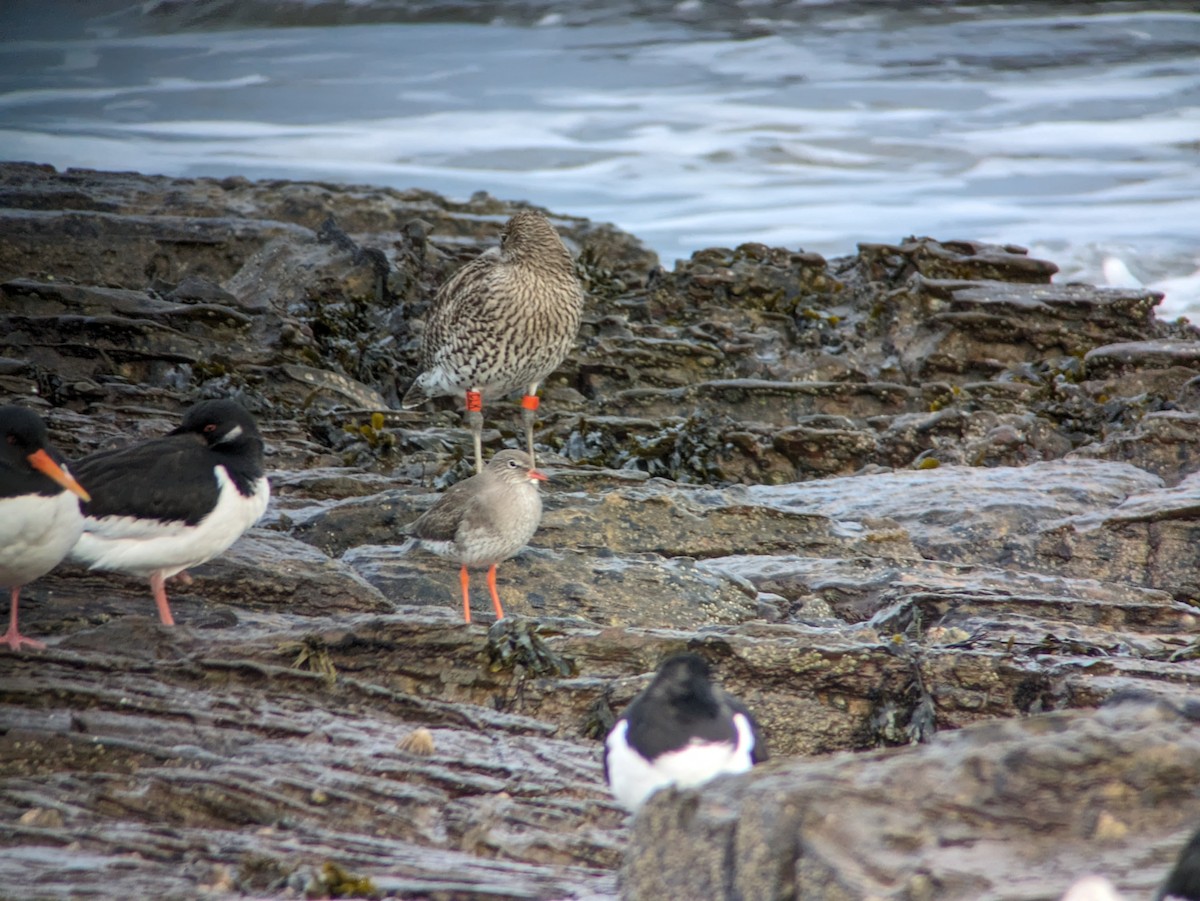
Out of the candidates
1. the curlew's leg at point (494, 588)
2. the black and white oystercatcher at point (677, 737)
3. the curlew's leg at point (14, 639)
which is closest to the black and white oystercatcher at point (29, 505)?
the curlew's leg at point (14, 639)

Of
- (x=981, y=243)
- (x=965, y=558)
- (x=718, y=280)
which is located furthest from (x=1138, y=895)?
(x=981, y=243)

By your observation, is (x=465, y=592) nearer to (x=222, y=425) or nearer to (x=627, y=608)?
Result: (x=627, y=608)

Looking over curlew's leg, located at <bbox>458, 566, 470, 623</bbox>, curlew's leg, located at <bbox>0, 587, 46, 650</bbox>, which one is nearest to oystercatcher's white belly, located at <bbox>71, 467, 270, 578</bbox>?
curlew's leg, located at <bbox>0, 587, 46, 650</bbox>

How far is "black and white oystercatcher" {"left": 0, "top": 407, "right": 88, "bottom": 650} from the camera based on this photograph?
6051mm

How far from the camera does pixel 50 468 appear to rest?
20.5 ft

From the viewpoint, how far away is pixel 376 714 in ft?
20.1

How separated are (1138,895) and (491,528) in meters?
5.42

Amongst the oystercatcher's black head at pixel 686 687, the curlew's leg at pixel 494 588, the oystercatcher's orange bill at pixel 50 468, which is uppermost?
the oystercatcher's orange bill at pixel 50 468

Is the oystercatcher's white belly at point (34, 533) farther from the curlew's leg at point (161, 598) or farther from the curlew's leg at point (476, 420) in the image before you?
the curlew's leg at point (476, 420)

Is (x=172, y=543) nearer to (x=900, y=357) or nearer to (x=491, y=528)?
(x=491, y=528)

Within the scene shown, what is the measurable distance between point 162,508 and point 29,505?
2.78ft

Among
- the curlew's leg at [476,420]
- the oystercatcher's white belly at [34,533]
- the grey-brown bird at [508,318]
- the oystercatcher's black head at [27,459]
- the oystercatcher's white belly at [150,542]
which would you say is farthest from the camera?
the grey-brown bird at [508,318]

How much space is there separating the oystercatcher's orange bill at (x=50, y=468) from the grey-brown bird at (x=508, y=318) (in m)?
6.15

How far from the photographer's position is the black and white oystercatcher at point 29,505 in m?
6.05
